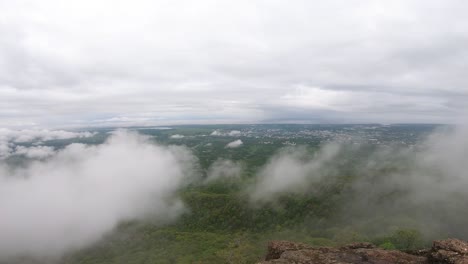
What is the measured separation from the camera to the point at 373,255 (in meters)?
38.6

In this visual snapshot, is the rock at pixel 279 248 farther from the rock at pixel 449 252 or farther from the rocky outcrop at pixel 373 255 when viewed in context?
the rock at pixel 449 252

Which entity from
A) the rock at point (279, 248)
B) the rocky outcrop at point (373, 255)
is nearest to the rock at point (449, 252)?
the rocky outcrop at point (373, 255)

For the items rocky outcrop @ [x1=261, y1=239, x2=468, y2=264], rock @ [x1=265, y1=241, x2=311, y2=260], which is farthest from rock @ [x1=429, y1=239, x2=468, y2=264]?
rock @ [x1=265, y1=241, x2=311, y2=260]

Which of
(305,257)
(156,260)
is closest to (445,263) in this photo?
(305,257)

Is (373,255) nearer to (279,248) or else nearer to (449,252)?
(449,252)

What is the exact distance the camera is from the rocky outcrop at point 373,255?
34.1 metres

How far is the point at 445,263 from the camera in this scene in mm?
33438

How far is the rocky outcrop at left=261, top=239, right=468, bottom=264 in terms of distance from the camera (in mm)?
34125

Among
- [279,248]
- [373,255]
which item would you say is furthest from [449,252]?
[279,248]

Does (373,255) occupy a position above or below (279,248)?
above

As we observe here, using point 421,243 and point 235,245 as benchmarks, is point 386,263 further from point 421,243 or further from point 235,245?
point 235,245

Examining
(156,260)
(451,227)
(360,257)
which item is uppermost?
(360,257)

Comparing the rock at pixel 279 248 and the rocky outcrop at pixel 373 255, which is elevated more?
the rocky outcrop at pixel 373 255

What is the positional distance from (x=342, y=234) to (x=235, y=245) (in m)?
70.5
